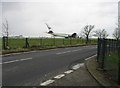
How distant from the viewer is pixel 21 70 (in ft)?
41.8

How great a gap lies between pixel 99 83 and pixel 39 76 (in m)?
2.63

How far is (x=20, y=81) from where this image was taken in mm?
10000

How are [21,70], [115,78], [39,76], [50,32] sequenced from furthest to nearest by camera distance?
1. [50,32]
2. [21,70]
3. [39,76]
4. [115,78]

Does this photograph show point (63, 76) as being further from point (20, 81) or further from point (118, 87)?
point (118, 87)

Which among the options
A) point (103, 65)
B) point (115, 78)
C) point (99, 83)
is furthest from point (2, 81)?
point (103, 65)

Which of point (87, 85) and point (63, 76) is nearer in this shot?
point (87, 85)

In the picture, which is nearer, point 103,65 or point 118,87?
point 118,87

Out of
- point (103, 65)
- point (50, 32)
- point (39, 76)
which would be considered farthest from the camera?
point (50, 32)

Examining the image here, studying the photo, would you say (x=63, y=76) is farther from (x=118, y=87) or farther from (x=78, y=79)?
(x=118, y=87)

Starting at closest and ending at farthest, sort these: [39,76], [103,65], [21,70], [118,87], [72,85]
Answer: [118,87] → [72,85] → [39,76] → [21,70] → [103,65]

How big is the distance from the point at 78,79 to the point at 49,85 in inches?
69.9

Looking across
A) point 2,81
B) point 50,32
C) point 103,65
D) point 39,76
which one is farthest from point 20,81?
point 50,32

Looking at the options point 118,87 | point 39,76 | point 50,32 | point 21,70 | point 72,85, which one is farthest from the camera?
point 50,32

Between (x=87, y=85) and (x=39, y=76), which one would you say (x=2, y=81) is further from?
(x=87, y=85)
